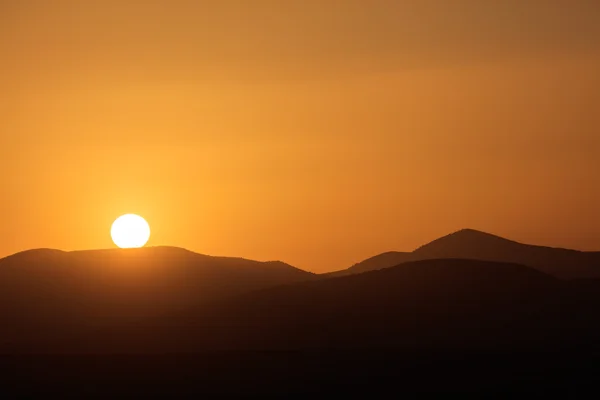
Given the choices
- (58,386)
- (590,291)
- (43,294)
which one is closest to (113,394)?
(58,386)

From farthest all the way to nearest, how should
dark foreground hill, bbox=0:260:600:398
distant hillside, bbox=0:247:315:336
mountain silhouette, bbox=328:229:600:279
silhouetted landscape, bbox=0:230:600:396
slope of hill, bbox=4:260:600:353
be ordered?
mountain silhouette, bbox=328:229:600:279 < distant hillside, bbox=0:247:315:336 < slope of hill, bbox=4:260:600:353 < silhouetted landscape, bbox=0:230:600:396 < dark foreground hill, bbox=0:260:600:398

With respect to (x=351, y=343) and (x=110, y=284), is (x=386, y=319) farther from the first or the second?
(x=110, y=284)

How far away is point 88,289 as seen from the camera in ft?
384

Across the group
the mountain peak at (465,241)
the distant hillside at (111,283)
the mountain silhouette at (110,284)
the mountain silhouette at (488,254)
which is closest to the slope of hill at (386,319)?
the mountain silhouette at (110,284)

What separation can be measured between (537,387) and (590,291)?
36.2m

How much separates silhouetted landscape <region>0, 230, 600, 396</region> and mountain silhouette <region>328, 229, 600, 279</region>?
18.3 m

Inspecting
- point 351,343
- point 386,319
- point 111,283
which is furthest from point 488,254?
point 351,343

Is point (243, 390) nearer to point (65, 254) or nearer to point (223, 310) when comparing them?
point (223, 310)

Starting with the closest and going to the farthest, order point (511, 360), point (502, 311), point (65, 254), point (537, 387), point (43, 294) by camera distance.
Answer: point (537, 387)
point (511, 360)
point (502, 311)
point (43, 294)
point (65, 254)

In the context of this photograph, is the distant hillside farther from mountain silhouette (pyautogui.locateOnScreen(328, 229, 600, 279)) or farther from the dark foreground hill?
mountain silhouette (pyautogui.locateOnScreen(328, 229, 600, 279))

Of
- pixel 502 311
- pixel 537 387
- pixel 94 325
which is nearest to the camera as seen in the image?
pixel 537 387

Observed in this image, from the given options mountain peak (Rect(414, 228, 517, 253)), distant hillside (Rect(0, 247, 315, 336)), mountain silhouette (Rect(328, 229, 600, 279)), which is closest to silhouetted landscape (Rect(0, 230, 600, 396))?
distant hillside (Rect(0, 247, 315, 336))

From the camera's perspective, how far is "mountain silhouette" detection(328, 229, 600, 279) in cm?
15788

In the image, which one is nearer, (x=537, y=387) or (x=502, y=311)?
(x=537, y=387)
